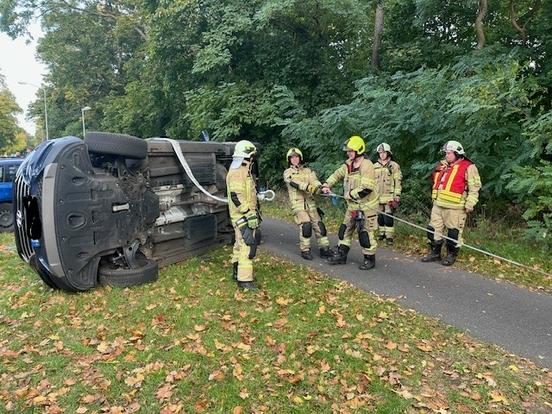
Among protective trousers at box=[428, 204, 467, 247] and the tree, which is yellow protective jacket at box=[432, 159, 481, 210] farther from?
the tree

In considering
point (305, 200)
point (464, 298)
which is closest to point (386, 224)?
point (305, 200)

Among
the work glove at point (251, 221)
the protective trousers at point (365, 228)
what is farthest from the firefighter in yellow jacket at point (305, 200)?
the work glove at point (251, 221)

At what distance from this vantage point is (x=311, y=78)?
1563 cm

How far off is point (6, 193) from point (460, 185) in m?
11.2

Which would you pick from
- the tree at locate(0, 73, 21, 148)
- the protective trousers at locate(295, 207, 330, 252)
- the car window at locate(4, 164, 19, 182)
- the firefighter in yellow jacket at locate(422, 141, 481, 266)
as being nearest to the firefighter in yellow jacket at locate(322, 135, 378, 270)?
the protective trousers at locate(295, 207, 330, 252)

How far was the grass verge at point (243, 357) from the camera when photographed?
394 cm

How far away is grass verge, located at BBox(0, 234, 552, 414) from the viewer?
3.94 m

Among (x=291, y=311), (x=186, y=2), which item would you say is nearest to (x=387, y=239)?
(x=291, y=311)

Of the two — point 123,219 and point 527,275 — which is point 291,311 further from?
point 527,275

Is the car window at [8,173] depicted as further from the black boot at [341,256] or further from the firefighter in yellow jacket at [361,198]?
the black boot at [341,256]

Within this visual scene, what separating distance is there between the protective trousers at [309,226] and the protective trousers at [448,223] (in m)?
1.89

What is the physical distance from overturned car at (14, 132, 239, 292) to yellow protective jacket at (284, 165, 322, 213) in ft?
5.21

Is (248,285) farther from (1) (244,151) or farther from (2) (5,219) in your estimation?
(2) (5,219)

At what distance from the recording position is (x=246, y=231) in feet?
20.8
